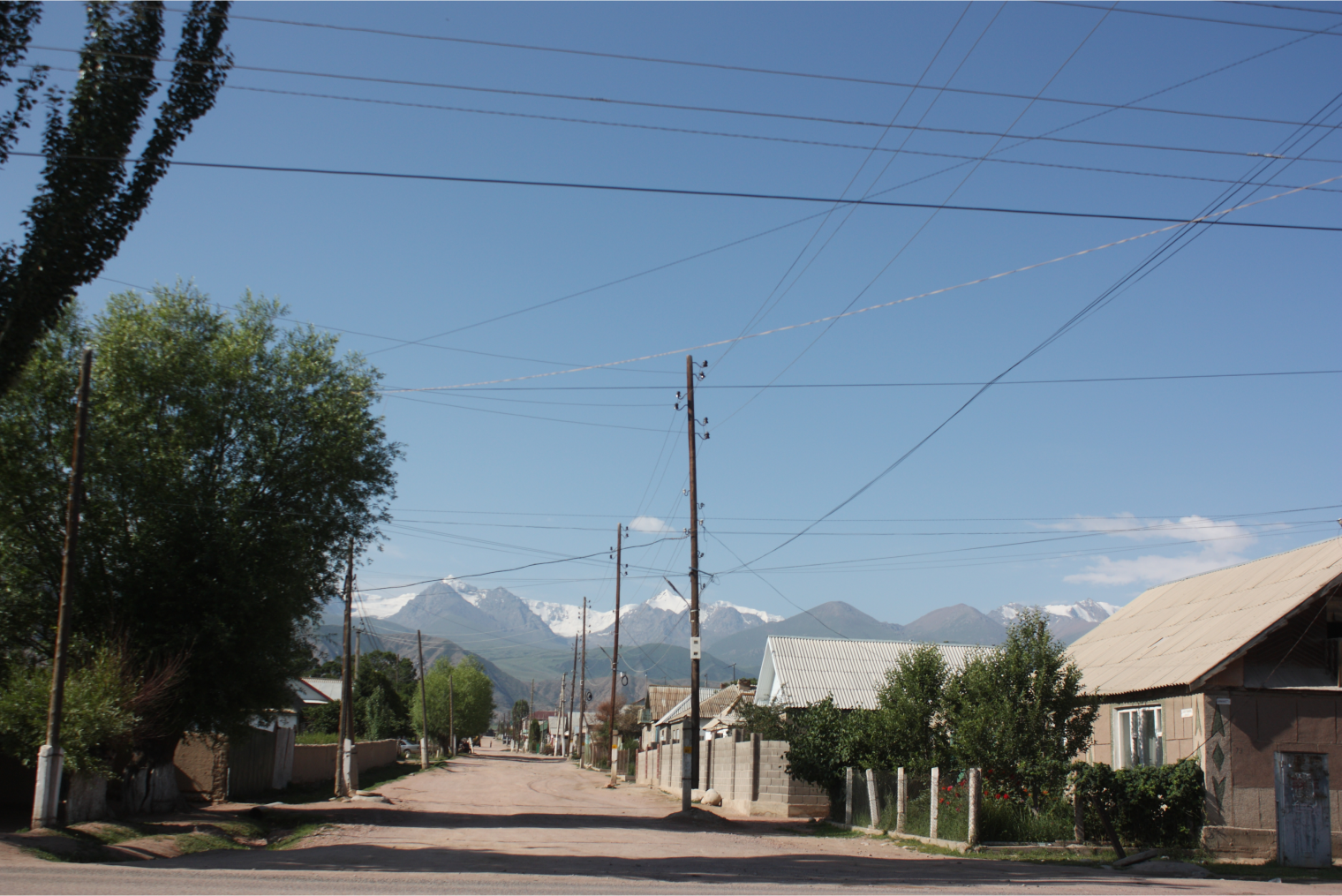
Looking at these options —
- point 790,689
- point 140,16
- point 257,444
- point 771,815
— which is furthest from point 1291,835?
point 140,16

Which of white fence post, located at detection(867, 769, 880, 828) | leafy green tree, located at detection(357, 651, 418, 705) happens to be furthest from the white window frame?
leafy green tree, located at detection(357, 651, 418, 705)

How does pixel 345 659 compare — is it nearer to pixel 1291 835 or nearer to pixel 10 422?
pixel 10 422

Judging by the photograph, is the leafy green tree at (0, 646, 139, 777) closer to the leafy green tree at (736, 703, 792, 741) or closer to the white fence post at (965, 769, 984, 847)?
the leafy green tree at (736, 703, 792, 741)

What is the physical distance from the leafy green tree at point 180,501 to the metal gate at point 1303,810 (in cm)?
2243

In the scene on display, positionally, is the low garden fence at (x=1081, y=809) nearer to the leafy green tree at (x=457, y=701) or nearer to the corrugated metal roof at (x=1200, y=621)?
the corrugated metal roof at (x=1200, y=621)

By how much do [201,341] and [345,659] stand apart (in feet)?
42.8

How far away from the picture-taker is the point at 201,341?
25734 mm

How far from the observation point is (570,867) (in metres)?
15.1

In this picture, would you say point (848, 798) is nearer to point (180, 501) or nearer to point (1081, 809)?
point (1081, 809)

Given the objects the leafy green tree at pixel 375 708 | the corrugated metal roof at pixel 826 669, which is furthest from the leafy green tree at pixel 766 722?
the leafy green tree at pixel 375 708

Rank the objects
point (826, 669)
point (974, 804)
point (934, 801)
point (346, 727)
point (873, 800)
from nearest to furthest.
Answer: point (974, 804)
point (934, 801)
point (873, 800)
point (346, 727)
point (826, 669)

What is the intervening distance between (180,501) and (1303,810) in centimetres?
2497

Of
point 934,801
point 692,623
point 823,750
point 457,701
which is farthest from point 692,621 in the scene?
point 457,701

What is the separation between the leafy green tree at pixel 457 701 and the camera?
103 m
